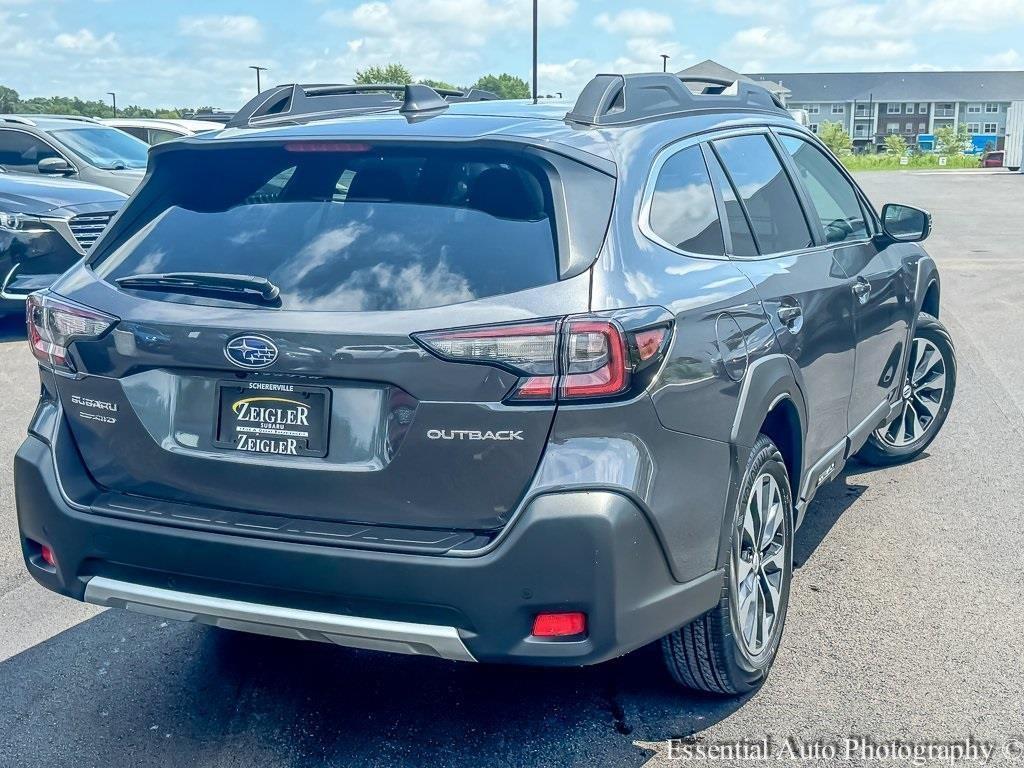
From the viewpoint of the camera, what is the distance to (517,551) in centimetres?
288

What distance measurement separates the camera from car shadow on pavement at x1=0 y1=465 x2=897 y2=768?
3.38 meters

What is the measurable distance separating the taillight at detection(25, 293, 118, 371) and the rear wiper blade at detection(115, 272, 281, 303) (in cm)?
13

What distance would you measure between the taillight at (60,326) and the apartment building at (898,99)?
146377mm

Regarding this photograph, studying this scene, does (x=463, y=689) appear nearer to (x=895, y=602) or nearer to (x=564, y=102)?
(x=895, y=602)

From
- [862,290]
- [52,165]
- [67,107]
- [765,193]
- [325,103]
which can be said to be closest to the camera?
[325,103]

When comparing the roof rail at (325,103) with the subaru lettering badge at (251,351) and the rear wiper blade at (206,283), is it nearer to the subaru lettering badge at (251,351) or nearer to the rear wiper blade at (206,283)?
the rear wiper blade at (206,283)

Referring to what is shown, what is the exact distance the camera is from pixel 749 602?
3.63m

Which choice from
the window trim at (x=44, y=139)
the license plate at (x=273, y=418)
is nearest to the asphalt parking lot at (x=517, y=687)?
the license plate at (x=273, y=418)

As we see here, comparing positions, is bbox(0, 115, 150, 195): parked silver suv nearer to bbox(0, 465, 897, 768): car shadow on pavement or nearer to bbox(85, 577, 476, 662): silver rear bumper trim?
bbox(0, 465, 897, 768): car shadow on pavement

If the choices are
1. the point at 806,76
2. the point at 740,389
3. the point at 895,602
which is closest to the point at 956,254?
the point at 895,602

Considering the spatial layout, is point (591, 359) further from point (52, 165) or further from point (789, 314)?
point (52, 165)

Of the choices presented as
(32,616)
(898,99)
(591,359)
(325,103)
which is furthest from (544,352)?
(898,99)

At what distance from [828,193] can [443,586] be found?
2916 mm

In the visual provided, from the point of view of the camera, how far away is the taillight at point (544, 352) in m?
2.87
